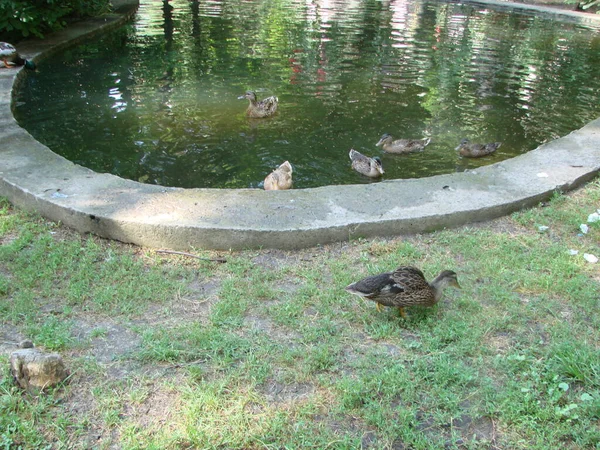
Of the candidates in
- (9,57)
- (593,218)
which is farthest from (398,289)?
(9,57)

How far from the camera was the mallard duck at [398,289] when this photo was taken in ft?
13.7

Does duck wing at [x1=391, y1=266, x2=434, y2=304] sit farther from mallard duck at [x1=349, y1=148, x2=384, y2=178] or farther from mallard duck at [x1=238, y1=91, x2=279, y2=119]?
mallard duck at [x1=238, y1=91, x2=279, y2=119]

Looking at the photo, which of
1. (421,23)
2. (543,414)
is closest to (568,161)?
(543,414)

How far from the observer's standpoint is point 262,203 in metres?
5.63

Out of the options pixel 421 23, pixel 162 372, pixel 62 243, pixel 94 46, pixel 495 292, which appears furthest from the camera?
pixel 421 23

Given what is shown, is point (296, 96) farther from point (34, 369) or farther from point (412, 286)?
point (34, 369)

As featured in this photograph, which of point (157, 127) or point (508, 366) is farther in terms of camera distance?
point (157, 127)

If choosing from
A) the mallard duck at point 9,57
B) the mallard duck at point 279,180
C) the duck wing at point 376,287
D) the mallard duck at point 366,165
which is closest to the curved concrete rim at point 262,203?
the mallard duck at point 279,180

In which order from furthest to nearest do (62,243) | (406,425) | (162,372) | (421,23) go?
(421,23)
(62,243)
(162,372)
(406,425)

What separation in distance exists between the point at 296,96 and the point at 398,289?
22.2 ft

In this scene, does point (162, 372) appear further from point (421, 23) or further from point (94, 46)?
point (421, 23)

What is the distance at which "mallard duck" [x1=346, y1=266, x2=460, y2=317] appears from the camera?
418cm

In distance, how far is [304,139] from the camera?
854 centimetres

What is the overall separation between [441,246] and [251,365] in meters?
2.31
